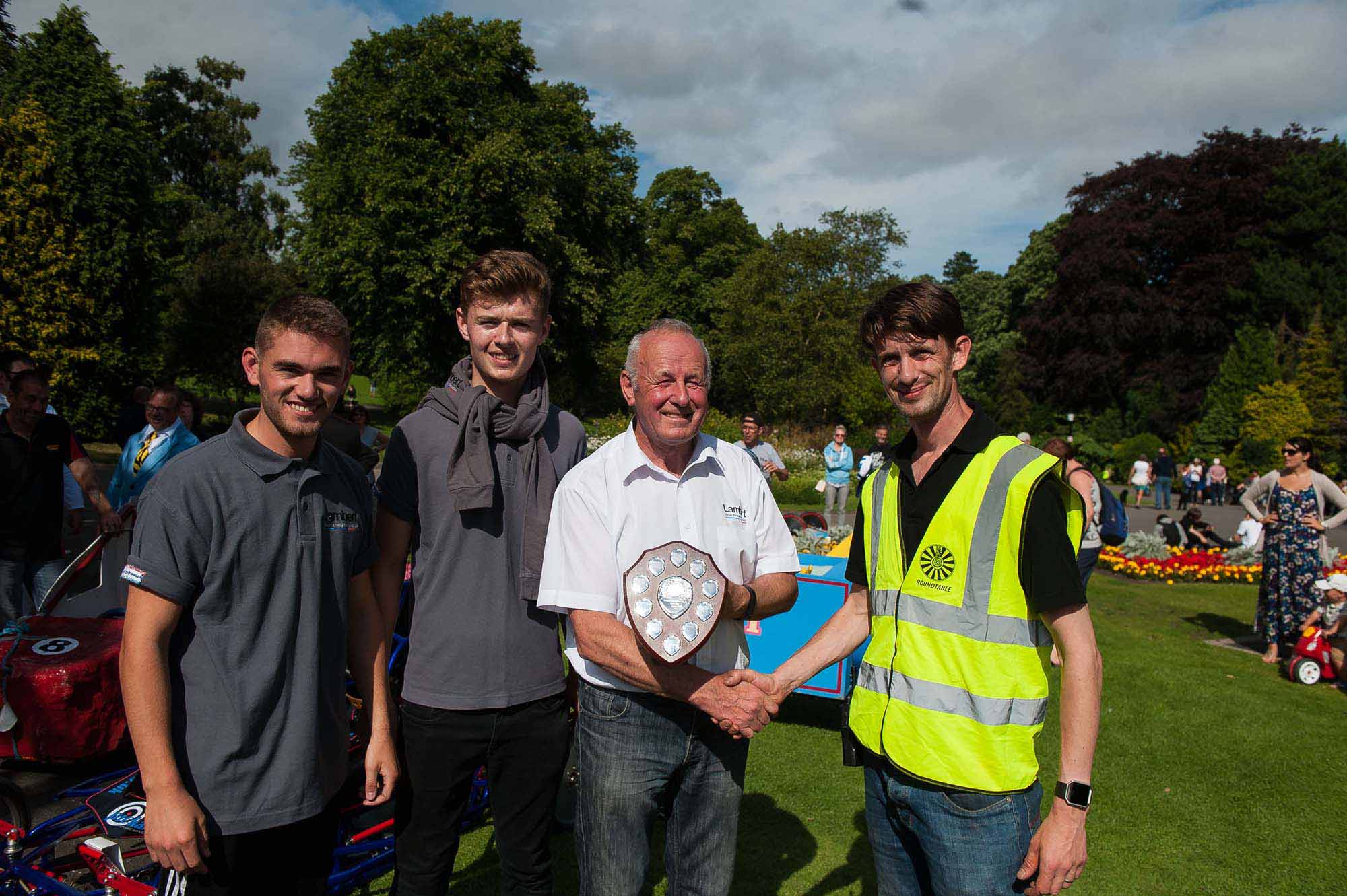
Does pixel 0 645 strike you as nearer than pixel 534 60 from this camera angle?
Yes

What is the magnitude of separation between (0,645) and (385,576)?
3.11 m

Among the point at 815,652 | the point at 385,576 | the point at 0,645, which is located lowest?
the point at 0,645

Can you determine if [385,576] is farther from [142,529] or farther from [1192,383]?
[1192,383]

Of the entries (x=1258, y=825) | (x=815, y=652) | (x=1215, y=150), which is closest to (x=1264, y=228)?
(x=1215, y=150)

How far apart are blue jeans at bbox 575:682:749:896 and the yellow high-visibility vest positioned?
474 millimetres

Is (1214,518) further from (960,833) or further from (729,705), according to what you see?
(729,705)

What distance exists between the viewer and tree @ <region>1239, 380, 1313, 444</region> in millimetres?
29109

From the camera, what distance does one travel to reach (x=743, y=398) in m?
35.0

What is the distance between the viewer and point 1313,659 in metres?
7.48

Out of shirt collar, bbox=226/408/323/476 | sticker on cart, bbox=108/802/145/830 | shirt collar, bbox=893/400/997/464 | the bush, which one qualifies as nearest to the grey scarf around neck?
shirt collar, bbox=226/408/323/476

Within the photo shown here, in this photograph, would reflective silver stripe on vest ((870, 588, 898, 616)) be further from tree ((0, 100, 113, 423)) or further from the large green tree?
the large green tree

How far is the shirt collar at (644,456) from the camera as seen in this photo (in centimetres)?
224

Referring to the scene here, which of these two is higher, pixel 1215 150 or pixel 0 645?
pixel 1215 150

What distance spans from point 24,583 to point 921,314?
589cm
